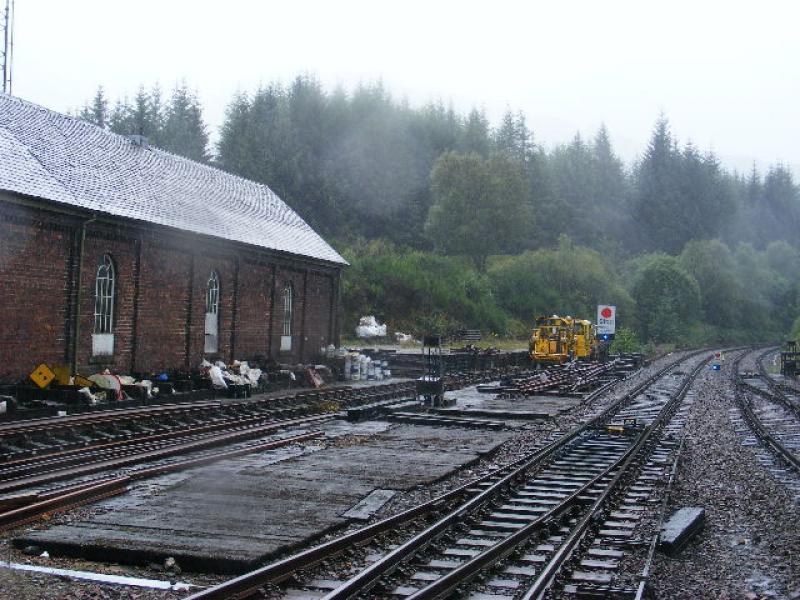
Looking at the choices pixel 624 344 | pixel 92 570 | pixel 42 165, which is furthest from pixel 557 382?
pixel 624 344

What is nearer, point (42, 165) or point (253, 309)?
point (42, 165)

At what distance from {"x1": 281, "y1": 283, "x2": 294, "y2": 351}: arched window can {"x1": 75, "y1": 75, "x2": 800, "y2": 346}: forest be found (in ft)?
54.9

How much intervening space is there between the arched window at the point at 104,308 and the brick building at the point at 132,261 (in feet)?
0.10

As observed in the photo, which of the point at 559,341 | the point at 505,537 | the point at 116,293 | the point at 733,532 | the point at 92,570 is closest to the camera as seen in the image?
the point at 92,570

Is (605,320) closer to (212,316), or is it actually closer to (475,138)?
(212,316)

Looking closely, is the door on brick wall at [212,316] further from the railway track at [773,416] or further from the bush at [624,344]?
the bush at [624,344]

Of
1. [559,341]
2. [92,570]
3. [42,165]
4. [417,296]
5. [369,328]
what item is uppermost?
[42,165]

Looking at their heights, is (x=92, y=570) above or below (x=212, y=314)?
below

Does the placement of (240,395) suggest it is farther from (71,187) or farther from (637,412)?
(637,412)

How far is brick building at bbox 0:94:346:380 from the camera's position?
746 inches

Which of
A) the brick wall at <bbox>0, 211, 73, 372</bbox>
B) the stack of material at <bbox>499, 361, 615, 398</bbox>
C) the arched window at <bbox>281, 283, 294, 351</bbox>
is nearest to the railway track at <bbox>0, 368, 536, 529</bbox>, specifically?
the brick wall at <bbox>0, 211, 73, 372</bbox>

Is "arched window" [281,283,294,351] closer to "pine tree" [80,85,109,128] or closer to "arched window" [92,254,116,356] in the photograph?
"arched window" [92,254,116,356]

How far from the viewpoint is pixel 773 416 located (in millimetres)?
21734

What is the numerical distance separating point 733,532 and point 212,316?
20.0 metres
